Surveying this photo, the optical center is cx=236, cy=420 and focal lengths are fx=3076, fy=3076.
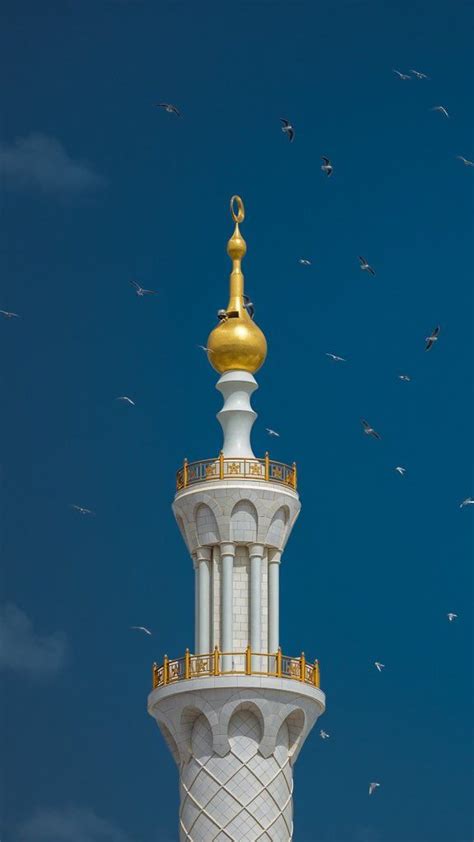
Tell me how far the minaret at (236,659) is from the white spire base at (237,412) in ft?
0.13

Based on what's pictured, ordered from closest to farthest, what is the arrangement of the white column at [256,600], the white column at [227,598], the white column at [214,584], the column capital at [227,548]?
the white column at [256,600] < the white column at [227,598] < the column capital at [227,548] < the white column at [214,584]

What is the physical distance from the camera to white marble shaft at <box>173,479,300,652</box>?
114812 mm

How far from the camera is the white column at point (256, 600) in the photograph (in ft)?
374

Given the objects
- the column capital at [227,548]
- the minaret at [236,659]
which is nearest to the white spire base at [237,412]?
the minaret at [236,659]

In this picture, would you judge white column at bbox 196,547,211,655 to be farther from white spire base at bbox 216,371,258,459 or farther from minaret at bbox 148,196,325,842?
white spire base at bbox 216,371,258,459

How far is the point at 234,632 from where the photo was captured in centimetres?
11456

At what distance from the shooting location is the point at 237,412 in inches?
4638

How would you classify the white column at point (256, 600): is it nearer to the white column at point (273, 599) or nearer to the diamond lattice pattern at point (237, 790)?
the white column at point (273, 599)

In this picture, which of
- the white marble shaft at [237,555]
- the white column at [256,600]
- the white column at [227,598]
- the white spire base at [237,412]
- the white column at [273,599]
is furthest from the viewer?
the white spire base at [237,412]

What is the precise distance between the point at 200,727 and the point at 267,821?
4.31m

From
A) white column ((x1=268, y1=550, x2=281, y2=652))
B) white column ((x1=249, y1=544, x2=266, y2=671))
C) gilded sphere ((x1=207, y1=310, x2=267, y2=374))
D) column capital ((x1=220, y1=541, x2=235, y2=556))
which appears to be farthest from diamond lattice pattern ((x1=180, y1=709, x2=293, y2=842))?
gilded sphere ((x1=207, y1=310, x2=267, y2=374))

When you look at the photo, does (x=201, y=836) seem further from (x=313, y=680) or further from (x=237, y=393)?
(x=237, y=393)

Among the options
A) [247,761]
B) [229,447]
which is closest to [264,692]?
[247,761]

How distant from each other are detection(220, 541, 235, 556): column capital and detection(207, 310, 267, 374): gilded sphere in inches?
293
